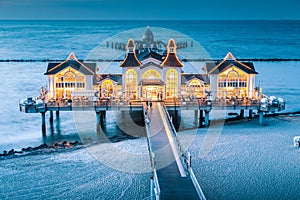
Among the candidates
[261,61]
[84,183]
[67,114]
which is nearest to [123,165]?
[84,183]

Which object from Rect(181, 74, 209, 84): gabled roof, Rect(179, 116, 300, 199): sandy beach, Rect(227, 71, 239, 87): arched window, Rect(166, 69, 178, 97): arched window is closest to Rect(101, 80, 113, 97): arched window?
Rect(166, 69, 178, 97): arched window

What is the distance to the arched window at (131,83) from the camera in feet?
117

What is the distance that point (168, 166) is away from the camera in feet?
71.1

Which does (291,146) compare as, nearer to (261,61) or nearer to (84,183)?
(84,183)

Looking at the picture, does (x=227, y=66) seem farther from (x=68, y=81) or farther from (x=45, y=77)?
(x=45, y=77)

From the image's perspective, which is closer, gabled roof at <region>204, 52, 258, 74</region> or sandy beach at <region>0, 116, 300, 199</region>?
sandy beach at <region>0, 116, 300, 199</region>

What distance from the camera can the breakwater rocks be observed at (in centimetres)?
2792

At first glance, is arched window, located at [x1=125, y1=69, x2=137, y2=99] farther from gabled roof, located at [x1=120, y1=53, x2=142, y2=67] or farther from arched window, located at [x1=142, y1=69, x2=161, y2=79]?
→ arched window, located at [x1=142, y1=69, x2=161, y2=79]

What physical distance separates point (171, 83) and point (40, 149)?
11830mm

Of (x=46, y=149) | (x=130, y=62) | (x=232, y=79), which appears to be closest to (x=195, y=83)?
(x=232, y=79)

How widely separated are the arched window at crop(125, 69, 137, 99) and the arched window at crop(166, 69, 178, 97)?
2540 mm

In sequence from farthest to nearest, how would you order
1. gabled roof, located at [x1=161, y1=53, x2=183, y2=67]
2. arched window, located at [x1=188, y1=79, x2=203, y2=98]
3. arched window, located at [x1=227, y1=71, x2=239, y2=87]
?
arched window, located at [x1=188, y1=79, x2=203, y2=98] → arched window, located at [x1=227, y1=71, x2=239, y2=87] → gabled roof, located at [x1=161, y1=53, x2=183, y2=67]

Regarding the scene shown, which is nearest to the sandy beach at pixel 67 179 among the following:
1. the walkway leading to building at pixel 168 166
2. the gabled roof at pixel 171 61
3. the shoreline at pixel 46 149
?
the shoreline at pixel 46 149

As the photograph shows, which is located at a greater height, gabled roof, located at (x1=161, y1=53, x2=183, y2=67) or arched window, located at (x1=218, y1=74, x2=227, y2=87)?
gabled roof, located at (x1=161, y1=53, x2=183, y2=67)
